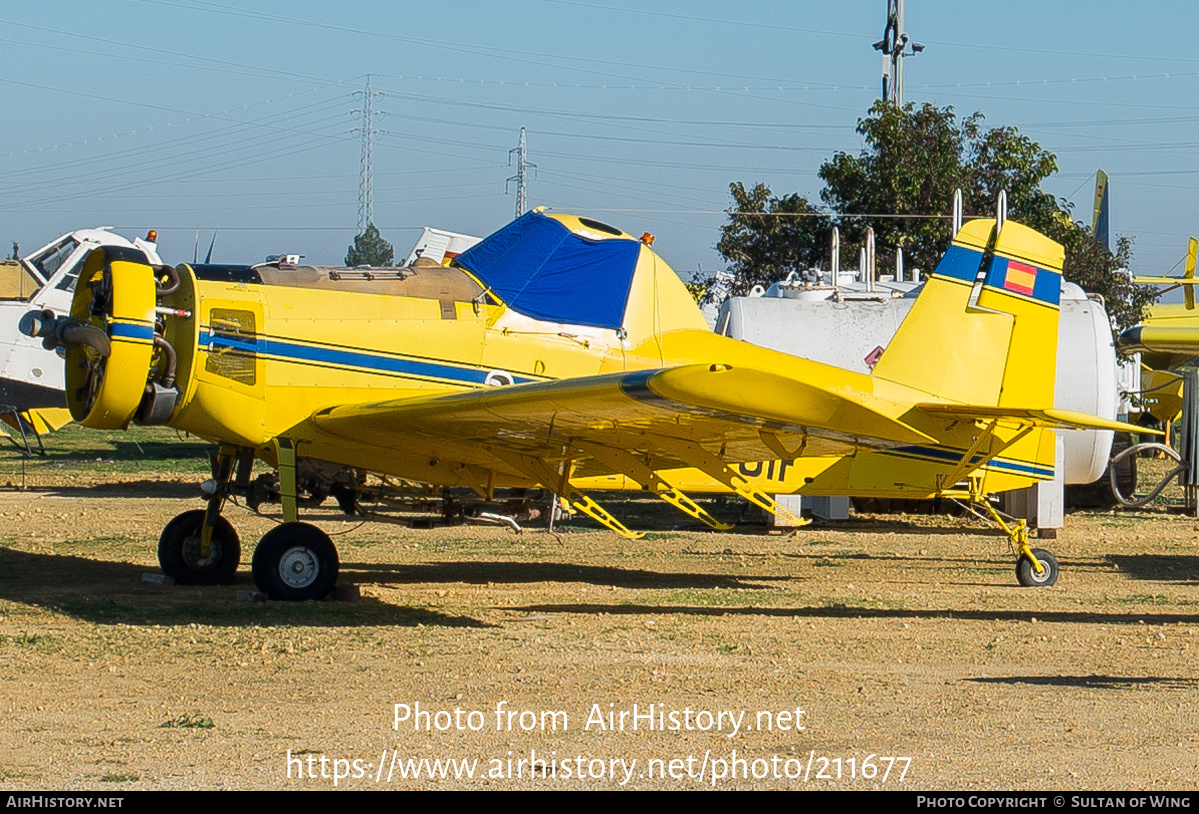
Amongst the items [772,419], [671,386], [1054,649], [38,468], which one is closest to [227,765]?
[671,386]

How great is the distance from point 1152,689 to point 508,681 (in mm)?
3377

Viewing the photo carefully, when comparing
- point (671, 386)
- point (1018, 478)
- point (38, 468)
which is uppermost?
point (671, 386)

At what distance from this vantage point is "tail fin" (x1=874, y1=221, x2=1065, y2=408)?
11.6 meters

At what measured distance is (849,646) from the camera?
8648mm

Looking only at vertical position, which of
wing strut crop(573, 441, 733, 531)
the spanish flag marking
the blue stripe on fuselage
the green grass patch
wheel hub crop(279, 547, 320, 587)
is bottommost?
the green grass patch

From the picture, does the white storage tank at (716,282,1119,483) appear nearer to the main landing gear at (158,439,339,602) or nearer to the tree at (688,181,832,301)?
the main landing gear at (158,439,339,602)

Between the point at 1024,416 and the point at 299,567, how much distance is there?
5.44m

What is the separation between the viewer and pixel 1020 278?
1187cm

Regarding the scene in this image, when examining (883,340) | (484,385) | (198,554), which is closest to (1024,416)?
(484,385)

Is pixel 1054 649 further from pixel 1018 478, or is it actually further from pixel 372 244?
pixel 372 244

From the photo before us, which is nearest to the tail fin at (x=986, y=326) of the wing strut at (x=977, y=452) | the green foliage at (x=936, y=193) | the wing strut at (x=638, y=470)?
the wing strut at (x=977, y=452)

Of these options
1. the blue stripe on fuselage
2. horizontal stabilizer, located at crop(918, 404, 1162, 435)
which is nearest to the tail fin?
horizontal stabilizer, located at crop(918, 404, 1162, 435)

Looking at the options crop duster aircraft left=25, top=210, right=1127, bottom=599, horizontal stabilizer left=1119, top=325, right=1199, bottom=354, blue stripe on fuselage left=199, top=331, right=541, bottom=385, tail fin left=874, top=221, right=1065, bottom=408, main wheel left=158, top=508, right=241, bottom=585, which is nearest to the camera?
crop duster aircraft left=25, top=210, right=1127, bottom=599

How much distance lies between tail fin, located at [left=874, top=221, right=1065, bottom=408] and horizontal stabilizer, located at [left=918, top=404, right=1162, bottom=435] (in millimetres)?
399
